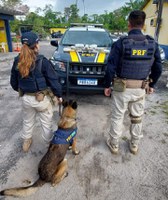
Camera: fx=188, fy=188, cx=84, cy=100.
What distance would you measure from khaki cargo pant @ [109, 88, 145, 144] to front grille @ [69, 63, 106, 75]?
4.45ft

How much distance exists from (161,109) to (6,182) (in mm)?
3525

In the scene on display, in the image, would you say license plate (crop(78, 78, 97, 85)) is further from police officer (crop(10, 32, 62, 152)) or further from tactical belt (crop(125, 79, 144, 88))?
tactical belt (crop(125, 79, 144, 88))

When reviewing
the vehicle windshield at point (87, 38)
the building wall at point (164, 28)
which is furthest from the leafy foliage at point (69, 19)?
the vehicle windshield at point (87, 38)

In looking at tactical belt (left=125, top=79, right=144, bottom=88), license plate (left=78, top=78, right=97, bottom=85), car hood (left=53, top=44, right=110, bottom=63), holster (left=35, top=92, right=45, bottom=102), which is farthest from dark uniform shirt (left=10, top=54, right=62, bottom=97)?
car hood (left=53, top=44, right=110, bottom=63)

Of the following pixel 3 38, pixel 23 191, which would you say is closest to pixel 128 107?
pixel 23 191

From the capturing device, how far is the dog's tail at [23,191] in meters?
1.96

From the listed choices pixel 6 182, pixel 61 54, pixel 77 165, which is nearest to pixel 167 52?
pixel 61 54

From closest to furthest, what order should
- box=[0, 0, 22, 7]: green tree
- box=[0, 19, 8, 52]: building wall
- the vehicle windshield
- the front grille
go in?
1. the front grille
2. the vehicle windshield
3. box=[0, 19, 8, 52]: building wall
4. box=[0, 0, 22, 7]: green tree

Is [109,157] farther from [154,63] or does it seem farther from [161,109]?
[161,109]

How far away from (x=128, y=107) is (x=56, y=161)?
124cm

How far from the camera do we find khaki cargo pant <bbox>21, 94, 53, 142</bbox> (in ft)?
8.05

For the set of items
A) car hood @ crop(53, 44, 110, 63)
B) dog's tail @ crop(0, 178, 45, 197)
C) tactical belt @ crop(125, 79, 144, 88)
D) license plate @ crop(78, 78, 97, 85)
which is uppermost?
car hood @ crop(53, 44, 110, 63)

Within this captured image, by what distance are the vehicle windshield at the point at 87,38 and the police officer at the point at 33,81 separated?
2637 mm

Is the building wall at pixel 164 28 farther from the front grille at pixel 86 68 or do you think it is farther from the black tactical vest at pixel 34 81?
the black tactical vest at pixel 34 81
